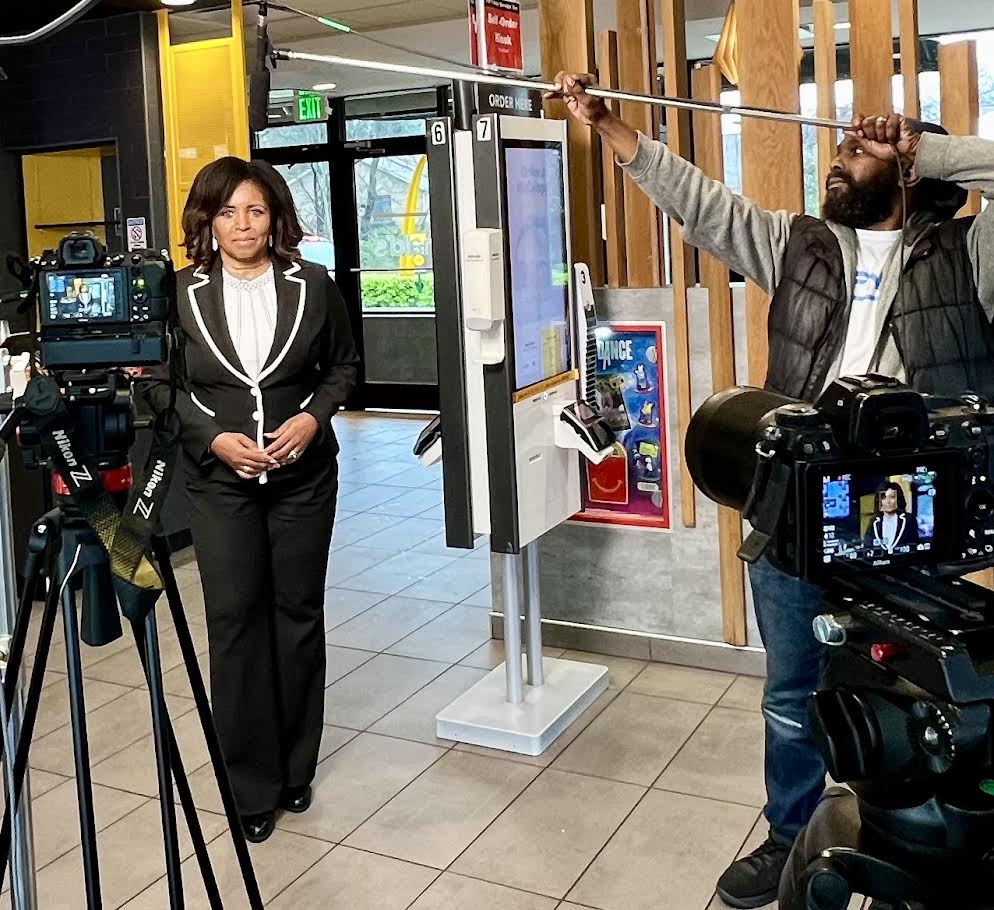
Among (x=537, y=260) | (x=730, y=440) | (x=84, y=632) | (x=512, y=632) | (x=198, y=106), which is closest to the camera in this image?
(x=730, y=440)

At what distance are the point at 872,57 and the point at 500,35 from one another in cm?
101

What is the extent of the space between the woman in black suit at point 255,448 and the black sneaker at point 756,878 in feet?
3.55

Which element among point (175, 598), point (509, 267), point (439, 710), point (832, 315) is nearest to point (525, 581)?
point (439, 710)

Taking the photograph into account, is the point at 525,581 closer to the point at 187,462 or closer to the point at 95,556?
the point at 187,462

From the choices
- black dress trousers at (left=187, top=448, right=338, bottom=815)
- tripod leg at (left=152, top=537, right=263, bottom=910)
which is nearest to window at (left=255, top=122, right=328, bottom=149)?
black dress trousers at (left=187, top=448, right=338, bottom=815)

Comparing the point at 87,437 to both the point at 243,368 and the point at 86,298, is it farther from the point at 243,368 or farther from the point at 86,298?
the point at 243,368

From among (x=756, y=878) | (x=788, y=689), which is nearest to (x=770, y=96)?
(x=788, y=689)

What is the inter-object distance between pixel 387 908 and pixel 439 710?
3.55 ft

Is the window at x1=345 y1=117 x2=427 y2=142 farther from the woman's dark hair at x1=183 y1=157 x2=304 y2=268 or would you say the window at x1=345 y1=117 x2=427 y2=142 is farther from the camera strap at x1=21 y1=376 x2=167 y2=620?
the camera strap at x1=21 y1=376 x2=167 y2=620

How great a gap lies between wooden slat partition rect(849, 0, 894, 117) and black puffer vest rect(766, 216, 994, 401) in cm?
107

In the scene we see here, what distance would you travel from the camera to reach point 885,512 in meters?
1.33

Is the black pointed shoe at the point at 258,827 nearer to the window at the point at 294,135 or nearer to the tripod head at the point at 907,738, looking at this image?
the tripod head at the point at 907,738

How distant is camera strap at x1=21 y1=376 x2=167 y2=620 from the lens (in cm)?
161

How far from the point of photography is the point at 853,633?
127cm
